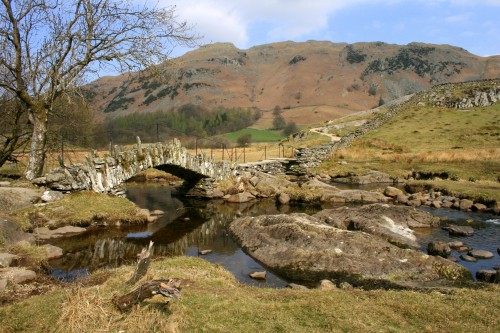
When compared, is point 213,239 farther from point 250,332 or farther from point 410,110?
point 410,110

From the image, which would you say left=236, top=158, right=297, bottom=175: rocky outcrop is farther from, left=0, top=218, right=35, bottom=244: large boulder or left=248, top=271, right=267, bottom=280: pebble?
left=248, top=271, right=267, bottom=280: pebble

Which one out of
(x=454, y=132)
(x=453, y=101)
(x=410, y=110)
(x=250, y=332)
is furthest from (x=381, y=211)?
(x=453, y=101)

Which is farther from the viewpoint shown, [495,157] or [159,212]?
[495,157]

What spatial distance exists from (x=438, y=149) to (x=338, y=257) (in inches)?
1687

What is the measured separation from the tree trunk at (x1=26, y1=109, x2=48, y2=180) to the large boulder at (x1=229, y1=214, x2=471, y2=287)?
12504 mm

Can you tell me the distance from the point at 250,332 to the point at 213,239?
1276cm

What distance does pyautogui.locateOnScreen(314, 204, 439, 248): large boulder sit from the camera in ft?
63.1

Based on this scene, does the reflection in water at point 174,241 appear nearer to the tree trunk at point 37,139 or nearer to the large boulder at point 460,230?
the tree trunk at point 37,139

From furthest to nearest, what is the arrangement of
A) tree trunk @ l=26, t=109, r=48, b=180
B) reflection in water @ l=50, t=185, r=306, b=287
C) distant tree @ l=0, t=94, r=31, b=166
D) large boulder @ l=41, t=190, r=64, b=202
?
1. distant tree @ l=0, t=94, r=31, b=166
2. tree trunk @ l=26, t=109, r=48, b=180
3. large boulder @ l=41, t=190, r=64, b=202
4. reflection in water @ l=50, t=185, r=306, b=287

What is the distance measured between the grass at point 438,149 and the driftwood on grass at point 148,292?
2771 cm

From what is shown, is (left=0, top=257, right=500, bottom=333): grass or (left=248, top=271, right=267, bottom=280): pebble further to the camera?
(left=248, top=271, right=267, bottom=280): pebble

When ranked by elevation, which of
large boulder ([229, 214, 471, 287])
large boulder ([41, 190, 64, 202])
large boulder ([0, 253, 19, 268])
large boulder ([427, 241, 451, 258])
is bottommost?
large boulder ([427, 241, 451, 258])

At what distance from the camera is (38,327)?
25.8 ft

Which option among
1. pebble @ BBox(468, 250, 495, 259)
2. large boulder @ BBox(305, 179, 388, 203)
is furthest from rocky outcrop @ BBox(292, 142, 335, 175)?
pebble @ BBox(468, 250, 495, 259)
